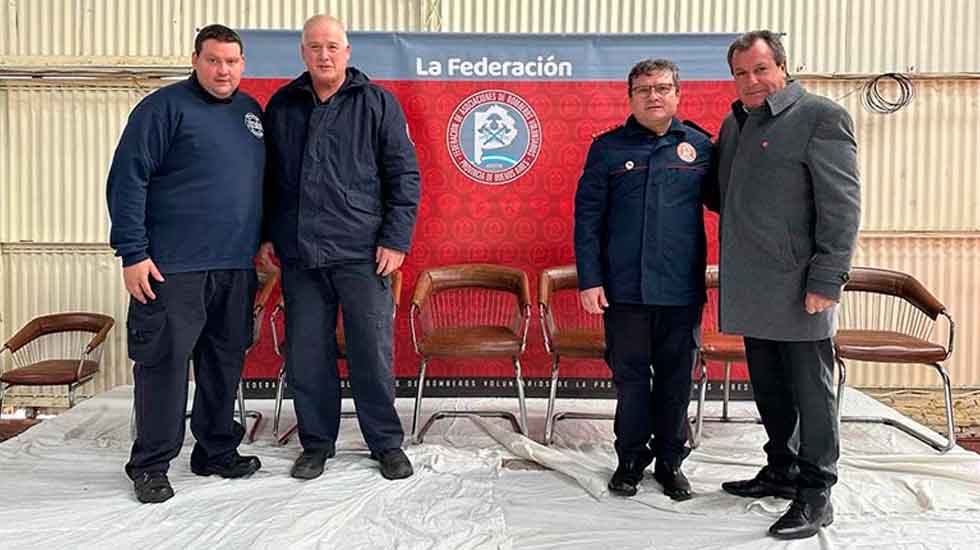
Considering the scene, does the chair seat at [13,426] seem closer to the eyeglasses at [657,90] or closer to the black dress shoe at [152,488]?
the black dress shoe at [152,488]

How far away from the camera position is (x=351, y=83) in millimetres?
2969

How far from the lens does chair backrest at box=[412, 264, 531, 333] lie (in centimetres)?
388

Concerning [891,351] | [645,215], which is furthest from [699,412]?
[645,215]

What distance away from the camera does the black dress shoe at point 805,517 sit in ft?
8.06

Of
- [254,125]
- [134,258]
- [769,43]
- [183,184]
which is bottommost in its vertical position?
[134,258]

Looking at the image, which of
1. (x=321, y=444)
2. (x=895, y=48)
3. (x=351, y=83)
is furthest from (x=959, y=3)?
(x=321, y=444)

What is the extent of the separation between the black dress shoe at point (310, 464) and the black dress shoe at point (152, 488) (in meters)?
0.47

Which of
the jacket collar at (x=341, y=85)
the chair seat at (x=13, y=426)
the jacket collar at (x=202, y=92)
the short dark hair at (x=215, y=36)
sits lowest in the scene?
the chair seat at (x=13, y=426)

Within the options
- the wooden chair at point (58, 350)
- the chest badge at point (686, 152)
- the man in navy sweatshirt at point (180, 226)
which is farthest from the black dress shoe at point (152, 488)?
the chest badge at point (686, 152)

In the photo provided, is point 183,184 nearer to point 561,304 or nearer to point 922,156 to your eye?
point 561,304

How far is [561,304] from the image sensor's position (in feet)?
14.1

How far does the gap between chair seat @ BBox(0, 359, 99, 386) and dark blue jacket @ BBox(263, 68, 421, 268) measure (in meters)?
2.12

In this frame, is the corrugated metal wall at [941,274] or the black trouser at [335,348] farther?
the corrugated metal wall at [941,274]

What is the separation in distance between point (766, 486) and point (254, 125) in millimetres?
2392
